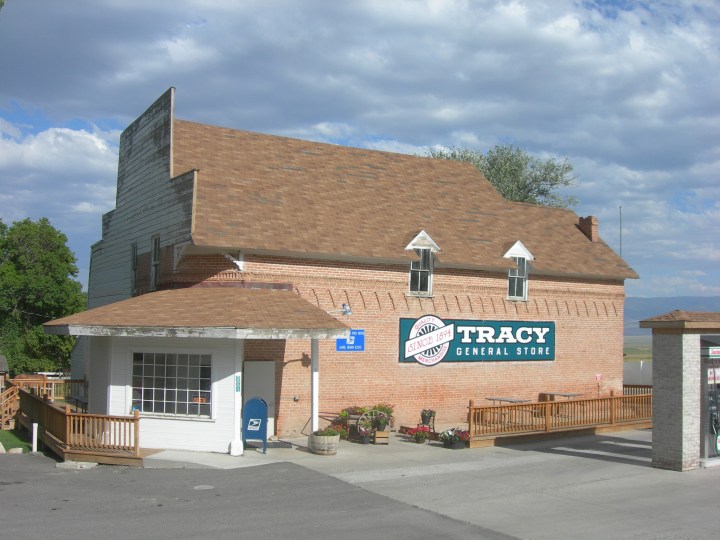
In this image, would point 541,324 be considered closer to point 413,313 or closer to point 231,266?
point 413,313

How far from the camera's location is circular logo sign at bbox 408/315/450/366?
936 inches

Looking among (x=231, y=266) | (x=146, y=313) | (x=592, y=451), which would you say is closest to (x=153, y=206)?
(x=231, y=266)

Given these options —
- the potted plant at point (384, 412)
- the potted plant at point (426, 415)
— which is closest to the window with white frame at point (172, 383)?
the potted plant at point (384, 412)

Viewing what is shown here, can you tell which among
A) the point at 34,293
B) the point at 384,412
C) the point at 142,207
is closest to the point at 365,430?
the point at 384,412

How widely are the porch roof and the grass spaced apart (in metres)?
3.50

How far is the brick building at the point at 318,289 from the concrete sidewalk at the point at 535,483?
219 cm

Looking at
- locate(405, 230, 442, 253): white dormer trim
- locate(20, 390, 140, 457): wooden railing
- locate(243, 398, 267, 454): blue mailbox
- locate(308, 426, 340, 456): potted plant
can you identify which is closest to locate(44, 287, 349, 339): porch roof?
locate(243, 398, 267, 454): blue mailbox

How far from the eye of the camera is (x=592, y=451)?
64.1ft

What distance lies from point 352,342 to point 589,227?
530 inches

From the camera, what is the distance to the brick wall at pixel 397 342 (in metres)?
21.3

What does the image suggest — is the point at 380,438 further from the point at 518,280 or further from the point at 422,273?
the point at 518,280

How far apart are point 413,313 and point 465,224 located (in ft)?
16.1

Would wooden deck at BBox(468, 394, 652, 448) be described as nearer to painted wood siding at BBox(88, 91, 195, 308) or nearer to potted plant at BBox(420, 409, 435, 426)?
potted plant at BBox(420, 409, 435, 426)

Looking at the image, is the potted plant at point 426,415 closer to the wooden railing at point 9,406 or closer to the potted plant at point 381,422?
the potted plant at point 381,422
